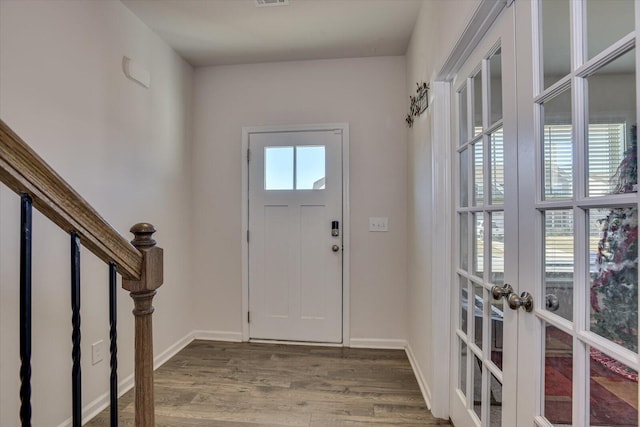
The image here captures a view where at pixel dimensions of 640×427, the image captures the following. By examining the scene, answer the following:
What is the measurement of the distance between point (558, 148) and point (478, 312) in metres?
0.84

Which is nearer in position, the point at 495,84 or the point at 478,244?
the point at 495,84

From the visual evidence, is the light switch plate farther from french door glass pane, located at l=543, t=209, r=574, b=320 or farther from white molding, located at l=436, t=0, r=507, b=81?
french door glass pane, located at l=543, t=209, r=574, b=320

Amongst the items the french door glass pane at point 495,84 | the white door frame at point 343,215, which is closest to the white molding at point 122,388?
the white door frame at point 343,215

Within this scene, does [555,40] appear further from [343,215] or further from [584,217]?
[343,215]

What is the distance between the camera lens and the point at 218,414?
1.90 metres

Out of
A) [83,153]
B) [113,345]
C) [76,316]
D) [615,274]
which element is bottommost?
[113,345]

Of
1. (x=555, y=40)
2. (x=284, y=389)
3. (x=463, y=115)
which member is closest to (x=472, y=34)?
(x=463, y=115)

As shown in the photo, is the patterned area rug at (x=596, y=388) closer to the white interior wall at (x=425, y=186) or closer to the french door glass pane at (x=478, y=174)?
the french door glass pane at (x=478, y=174)

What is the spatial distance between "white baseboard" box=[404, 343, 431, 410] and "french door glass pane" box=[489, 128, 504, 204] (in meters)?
1.35

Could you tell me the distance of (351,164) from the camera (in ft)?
9.49

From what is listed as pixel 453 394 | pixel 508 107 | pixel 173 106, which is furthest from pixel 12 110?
pixel 453 394

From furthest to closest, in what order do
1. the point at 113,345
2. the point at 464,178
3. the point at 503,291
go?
the point at 464,178, the point at 503,291, the point at 113,345

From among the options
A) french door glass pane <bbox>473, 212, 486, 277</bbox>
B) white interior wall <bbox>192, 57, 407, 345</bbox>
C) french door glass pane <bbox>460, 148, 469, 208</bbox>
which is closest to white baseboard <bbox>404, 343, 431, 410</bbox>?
white interior wall <bbox>192, 57, 407, 345</bbox>

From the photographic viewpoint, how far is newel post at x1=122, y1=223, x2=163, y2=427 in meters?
0.91
